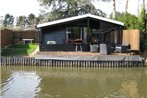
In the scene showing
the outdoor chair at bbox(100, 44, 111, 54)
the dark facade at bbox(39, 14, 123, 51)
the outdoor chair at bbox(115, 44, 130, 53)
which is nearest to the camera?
the outdoor chair at bbox(100, 44, 111, 54)

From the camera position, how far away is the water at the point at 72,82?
16062 mm

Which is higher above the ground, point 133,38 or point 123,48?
point 133,38

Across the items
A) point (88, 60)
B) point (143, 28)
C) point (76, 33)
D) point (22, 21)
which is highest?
point (22, 21)

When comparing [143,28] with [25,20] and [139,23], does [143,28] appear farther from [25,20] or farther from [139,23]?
[25,20]

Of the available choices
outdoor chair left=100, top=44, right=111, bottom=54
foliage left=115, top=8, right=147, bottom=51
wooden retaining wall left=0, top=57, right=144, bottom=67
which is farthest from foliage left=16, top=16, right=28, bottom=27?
outdoor chair left=100, top=44, right=111, bottom=54

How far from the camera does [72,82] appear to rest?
64.4 ft

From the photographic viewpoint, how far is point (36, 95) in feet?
51.0

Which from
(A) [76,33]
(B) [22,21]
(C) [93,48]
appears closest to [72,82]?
(C) [93,48]

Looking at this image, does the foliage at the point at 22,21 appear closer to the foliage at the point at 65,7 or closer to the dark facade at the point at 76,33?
the foliage at the point at 65,7

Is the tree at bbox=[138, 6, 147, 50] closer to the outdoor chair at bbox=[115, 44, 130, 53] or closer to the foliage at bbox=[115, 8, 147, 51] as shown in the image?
the foliage at bbox=[115, 8, 147, 51]

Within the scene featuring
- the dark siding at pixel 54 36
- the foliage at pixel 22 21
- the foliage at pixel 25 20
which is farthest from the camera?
the foliage at pixel 22 21

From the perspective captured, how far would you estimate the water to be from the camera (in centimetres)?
1606

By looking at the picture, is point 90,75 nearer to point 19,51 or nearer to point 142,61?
point 142,61

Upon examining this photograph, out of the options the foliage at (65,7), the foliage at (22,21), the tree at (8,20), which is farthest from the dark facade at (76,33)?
the tree at (8,20)
